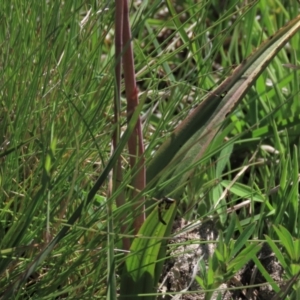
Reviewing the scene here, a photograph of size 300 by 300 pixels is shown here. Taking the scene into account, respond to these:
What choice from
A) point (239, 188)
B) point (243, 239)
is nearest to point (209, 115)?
point (243, 239)

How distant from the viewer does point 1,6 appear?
3.52ft

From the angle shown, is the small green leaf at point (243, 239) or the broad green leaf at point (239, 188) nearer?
the small green leaf at point (243, 239)

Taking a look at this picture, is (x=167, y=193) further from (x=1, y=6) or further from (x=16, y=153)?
(x=1, y=6)

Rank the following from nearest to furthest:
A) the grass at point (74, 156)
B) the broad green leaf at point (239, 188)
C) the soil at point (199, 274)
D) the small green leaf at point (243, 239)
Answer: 1. the grass at point (74, 156)
2. the small green leaf at point (243, 239)
3. the soil at point (199, 274)
4. the broad green leaf at point (239, 188)

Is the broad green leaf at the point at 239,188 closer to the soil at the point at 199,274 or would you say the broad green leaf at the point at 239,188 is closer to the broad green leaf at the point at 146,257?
the soil at the point at 199,274

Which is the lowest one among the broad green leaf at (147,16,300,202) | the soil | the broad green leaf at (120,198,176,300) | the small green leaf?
the soil

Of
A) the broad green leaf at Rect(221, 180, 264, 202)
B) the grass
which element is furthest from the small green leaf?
the broad green leaf at Rect(221, 180, 264, 202)

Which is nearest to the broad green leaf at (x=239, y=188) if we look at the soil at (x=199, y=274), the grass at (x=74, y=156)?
the grass at (x=74, y=156)

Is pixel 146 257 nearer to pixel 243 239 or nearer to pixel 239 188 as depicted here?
pixel 243 239

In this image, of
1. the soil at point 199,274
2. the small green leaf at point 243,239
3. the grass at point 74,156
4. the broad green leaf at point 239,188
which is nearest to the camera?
the grass at point 74,156

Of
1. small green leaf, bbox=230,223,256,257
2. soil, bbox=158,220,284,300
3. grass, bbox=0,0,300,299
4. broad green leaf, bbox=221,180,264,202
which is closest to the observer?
grass, bbox=0,0,300,299

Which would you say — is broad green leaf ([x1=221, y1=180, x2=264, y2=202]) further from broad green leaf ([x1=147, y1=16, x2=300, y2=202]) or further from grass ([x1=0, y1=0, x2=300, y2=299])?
broad green leaf ([x1=147, y1=16, x2=300, y2=202])

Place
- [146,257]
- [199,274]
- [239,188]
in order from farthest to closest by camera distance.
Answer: [239,188] < [199,274] < [146,257]

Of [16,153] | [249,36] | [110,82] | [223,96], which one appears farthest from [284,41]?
[249,36]
